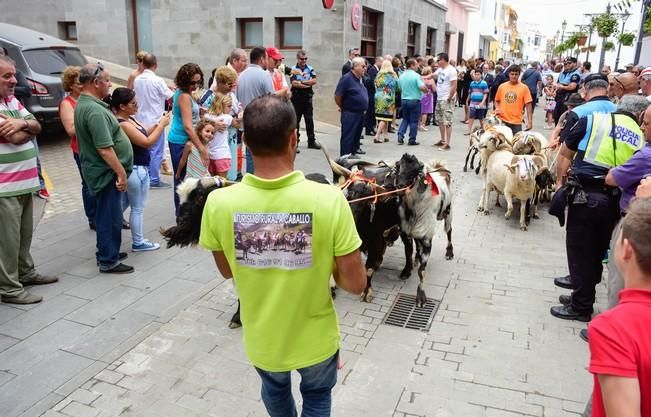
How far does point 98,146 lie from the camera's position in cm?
459

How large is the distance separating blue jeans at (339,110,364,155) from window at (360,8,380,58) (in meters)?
8.32

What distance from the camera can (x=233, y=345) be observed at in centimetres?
395

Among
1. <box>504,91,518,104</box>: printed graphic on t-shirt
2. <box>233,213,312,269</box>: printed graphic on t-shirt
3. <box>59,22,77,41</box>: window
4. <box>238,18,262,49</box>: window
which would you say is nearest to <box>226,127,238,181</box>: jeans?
<box>233,213,312,269</box>: printed graphic on t-shirt

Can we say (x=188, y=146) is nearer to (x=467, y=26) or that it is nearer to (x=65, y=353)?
(x=65, y=353)

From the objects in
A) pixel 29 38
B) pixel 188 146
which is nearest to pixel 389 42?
pixel 29 38

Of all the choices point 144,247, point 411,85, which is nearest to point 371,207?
point 144,247

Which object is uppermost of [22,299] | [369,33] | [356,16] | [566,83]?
[356,16]

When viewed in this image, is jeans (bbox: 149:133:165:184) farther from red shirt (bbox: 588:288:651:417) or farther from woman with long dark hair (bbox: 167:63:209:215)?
red shirt (bbox: 588:288:651:417)

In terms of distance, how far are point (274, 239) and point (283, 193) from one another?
186 mm

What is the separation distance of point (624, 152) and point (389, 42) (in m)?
15.7

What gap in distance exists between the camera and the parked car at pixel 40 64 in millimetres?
9570

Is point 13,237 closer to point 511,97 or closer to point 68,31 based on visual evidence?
point 511,97

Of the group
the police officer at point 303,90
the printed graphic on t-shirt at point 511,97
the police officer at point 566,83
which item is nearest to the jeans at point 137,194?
the police officer at point 303,90

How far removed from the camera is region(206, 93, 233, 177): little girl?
19.2ft
